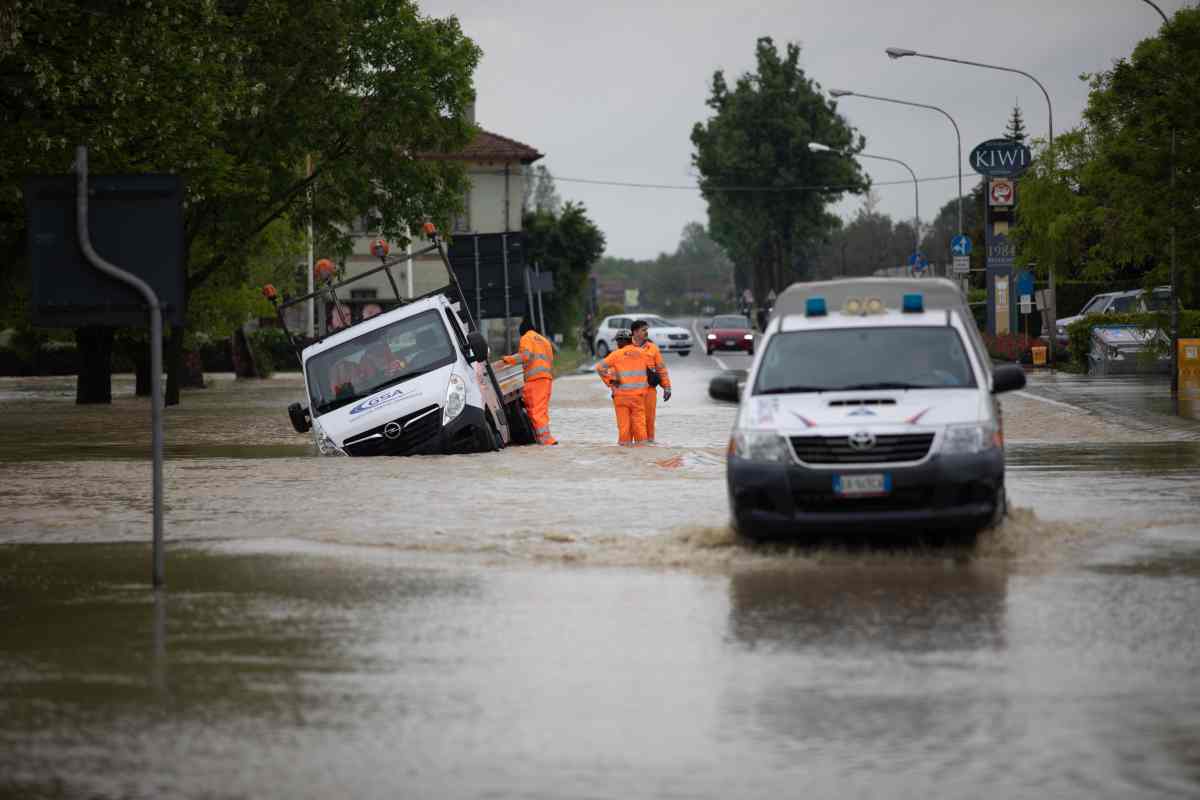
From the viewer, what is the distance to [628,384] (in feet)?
75.7

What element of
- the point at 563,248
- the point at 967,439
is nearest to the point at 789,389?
the point at 967,439

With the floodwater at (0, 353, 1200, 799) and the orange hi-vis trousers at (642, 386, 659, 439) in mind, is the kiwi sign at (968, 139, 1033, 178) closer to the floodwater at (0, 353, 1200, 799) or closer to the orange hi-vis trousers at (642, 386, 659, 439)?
the orange hi-vis trousers at (642, 386, 659, 439)

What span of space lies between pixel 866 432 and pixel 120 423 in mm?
24657

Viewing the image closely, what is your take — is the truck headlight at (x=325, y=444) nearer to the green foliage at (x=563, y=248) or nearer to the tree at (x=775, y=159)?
the green foliage at (x=563, y=248)

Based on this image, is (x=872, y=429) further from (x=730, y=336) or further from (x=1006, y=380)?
(x=730, y=336)

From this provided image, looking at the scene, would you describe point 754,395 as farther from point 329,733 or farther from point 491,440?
point 491,440

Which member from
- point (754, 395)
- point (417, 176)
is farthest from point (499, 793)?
point (417, 176)

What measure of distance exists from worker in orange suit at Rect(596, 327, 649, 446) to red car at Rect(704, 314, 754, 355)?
4460cm

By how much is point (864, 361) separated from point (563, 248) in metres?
72.1

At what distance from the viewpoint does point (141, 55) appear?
2694 cm

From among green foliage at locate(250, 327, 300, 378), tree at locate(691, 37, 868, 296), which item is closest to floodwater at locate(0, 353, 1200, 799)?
green foliage at locate(250, 327, 300, 378)

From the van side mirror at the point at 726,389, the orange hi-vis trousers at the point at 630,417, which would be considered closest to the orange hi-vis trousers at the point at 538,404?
the orange hi-vis trousers at the point at 630,417

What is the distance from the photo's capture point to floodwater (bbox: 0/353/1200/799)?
6.78 meters

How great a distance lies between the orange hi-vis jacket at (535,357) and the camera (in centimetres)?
2389
